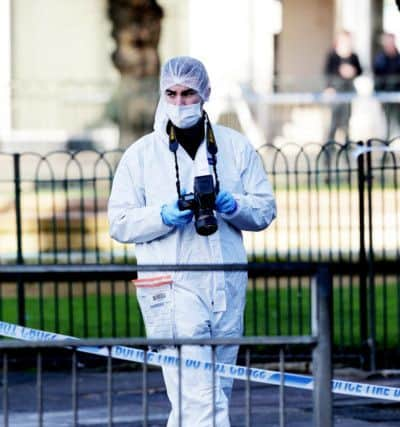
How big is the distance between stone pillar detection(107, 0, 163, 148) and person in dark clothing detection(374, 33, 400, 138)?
10.4 feet

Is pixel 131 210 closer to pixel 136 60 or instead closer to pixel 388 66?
pixel 136 60

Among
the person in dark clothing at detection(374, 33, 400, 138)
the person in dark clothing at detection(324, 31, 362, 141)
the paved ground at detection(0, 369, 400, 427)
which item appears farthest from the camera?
the person in dark clothing at detection(374, 33, 400, 138)

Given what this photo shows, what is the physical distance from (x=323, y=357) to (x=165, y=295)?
4.13ft

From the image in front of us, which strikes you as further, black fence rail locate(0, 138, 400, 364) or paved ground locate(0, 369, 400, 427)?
black fence rail locate(0, 138, 400, 364)

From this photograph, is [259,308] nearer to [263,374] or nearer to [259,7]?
[263,374]

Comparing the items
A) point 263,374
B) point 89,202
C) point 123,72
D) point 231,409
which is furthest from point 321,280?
point 123,72

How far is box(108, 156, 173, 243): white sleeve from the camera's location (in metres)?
6.51

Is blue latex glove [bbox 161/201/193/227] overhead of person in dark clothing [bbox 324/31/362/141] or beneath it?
beneath

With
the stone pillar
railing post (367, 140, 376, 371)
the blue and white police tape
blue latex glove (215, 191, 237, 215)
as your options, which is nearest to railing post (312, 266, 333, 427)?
the blue and white police tape

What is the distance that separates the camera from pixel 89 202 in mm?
16812

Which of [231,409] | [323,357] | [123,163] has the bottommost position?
[231,409]

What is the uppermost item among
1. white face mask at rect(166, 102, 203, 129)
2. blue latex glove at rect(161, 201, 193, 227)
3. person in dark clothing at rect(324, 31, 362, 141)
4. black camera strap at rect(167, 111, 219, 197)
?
person in dark clothing at rect(324, 31, 362, 141)

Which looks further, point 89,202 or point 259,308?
point 89,202

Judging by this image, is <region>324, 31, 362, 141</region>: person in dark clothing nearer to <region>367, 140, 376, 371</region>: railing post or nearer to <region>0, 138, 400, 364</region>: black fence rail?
<region>0, 138, 400, 364</region>: black fence rail
